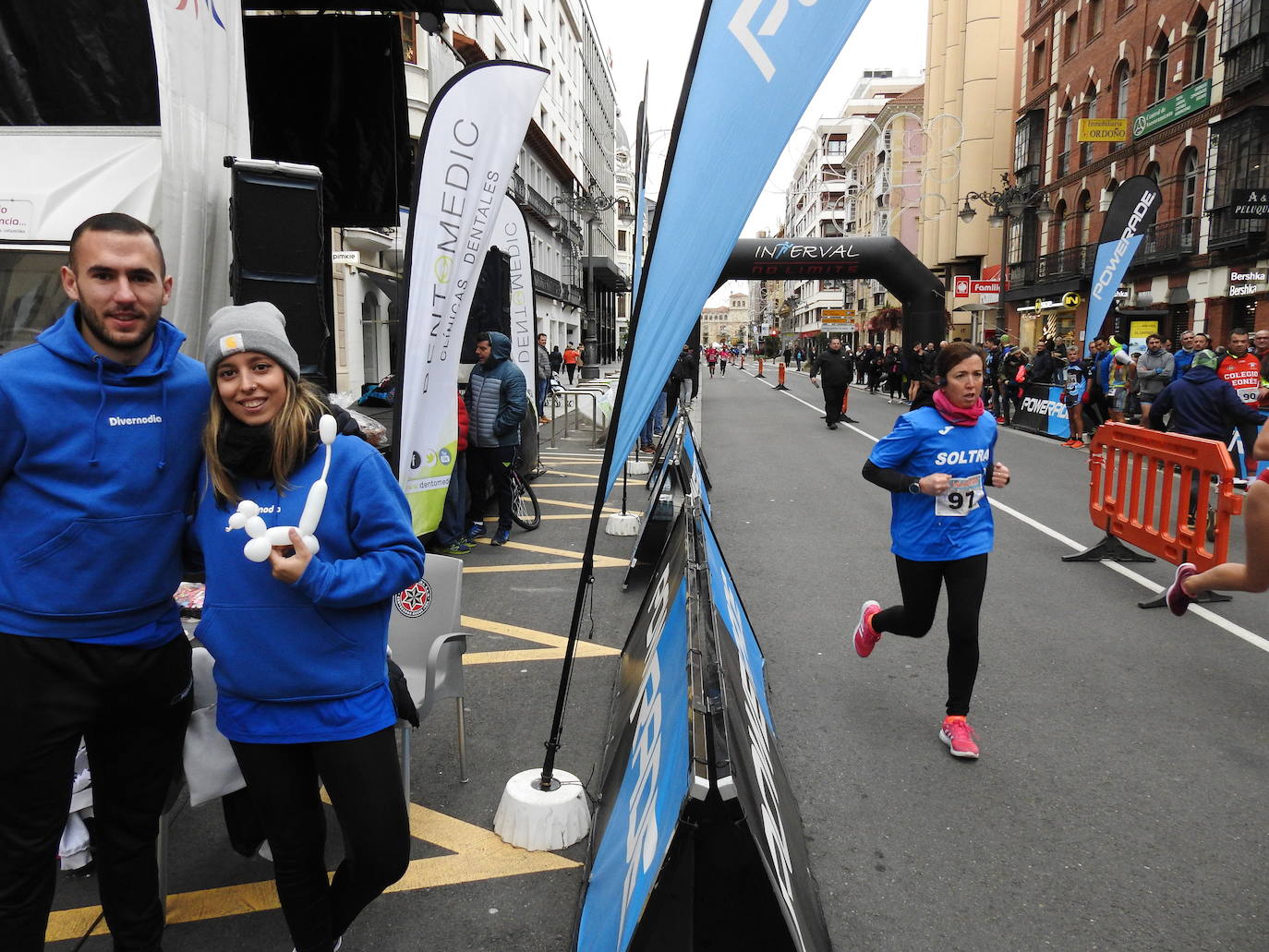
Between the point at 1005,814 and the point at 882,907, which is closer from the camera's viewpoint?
the point at 882,907

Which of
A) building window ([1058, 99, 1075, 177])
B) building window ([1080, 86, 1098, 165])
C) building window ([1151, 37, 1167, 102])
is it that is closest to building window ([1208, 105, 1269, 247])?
building window ([1151, 37, 1167, 102])

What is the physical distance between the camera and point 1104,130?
1097 inches

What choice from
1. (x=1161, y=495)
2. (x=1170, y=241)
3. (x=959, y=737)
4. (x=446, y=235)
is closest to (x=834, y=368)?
(x=1161, y=495)

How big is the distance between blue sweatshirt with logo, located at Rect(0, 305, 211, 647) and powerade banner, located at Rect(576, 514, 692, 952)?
129cm

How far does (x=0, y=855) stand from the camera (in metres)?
1.98

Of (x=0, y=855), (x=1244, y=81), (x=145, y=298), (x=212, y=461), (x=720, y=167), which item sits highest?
(x=1244, y=81)

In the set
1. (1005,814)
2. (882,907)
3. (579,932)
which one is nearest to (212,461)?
(579,932)

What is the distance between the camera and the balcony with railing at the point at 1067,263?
3170cm

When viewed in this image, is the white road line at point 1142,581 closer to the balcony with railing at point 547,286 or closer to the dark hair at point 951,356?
the dark hair at point 951,356

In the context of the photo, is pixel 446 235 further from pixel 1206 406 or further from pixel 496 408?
pixel 1206 406

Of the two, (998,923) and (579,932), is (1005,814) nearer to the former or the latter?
(998,923)

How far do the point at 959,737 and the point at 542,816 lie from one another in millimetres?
1959

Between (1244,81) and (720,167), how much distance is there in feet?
89.1

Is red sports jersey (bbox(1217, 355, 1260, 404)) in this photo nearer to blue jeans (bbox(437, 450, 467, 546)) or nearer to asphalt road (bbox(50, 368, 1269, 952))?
asphalt road (bbox(50, 368, 1269, 952))
